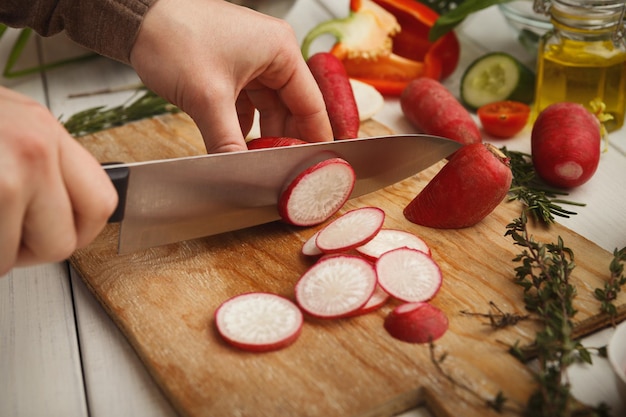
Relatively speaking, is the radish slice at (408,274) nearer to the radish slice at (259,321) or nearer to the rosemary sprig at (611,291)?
the radish slice at (259,321)

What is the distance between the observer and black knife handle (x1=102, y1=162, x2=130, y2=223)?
5.35ft

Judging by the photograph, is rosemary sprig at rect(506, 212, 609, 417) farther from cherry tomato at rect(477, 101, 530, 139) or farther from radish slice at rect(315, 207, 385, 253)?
cherry tomato at rect(477, 101, 530, 139)

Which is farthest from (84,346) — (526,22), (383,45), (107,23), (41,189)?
(526,22)

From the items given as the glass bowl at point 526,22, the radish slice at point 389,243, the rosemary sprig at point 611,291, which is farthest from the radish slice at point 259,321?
the glass bowl at point 526,22

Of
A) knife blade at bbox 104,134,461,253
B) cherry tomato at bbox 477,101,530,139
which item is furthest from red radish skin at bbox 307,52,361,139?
cherry tomato at bbox 477,101,530,139

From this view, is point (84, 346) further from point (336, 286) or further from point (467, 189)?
point (467, 189)

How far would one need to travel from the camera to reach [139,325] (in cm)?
167

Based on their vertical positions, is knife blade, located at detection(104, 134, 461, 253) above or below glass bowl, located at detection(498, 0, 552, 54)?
below

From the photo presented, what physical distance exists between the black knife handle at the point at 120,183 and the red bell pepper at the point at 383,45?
142cm

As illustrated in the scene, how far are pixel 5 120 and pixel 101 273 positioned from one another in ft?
2.06

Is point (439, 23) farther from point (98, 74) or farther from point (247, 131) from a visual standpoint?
point (98, 74)

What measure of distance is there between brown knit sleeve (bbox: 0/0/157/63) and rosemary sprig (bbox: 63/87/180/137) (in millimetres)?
459

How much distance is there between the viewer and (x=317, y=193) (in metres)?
1.96

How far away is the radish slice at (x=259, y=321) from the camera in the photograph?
1565 millimetres
